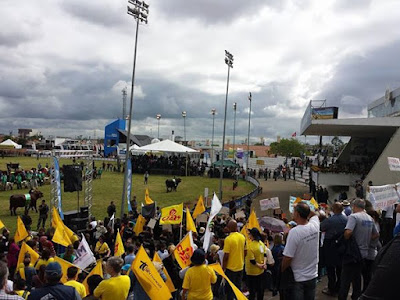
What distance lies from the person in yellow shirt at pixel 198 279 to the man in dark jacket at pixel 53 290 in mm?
1747

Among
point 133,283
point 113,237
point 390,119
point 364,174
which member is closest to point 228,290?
point 133,283

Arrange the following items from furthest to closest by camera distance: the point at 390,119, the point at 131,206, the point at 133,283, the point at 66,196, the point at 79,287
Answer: the point at 66,196 < the point at 390,119 < the point at 131,206 < the point at 133,283 < the point at 79,287

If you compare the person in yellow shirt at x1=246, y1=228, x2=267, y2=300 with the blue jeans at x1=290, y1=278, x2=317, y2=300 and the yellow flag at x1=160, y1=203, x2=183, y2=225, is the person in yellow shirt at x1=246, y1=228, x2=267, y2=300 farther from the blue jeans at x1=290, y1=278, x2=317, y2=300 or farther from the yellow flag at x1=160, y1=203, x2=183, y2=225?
the yellow flag at x1=160, y1=203, x2=183, y2=225

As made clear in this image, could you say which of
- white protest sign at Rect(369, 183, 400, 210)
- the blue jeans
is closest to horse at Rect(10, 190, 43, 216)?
white protest sign at Rect(369, 183, 400, 210)

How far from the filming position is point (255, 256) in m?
6.94

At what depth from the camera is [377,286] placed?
5.39 feet

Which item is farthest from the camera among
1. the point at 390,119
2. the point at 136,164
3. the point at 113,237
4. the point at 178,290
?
the point at 136,164

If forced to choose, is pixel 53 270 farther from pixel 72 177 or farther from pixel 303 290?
pixel 72 177

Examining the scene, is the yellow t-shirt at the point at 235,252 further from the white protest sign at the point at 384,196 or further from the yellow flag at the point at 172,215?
the white protest sign at the point at 384,196

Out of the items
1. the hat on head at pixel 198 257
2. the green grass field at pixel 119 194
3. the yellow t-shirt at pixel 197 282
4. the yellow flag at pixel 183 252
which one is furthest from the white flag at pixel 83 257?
the green grass field at pixel 119 194

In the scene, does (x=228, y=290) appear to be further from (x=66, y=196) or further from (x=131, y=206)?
(x=66, y=196)

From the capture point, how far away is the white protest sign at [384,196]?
10.2 metres

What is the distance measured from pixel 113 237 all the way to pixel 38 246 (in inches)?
86.6

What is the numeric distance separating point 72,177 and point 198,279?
12754 mm
